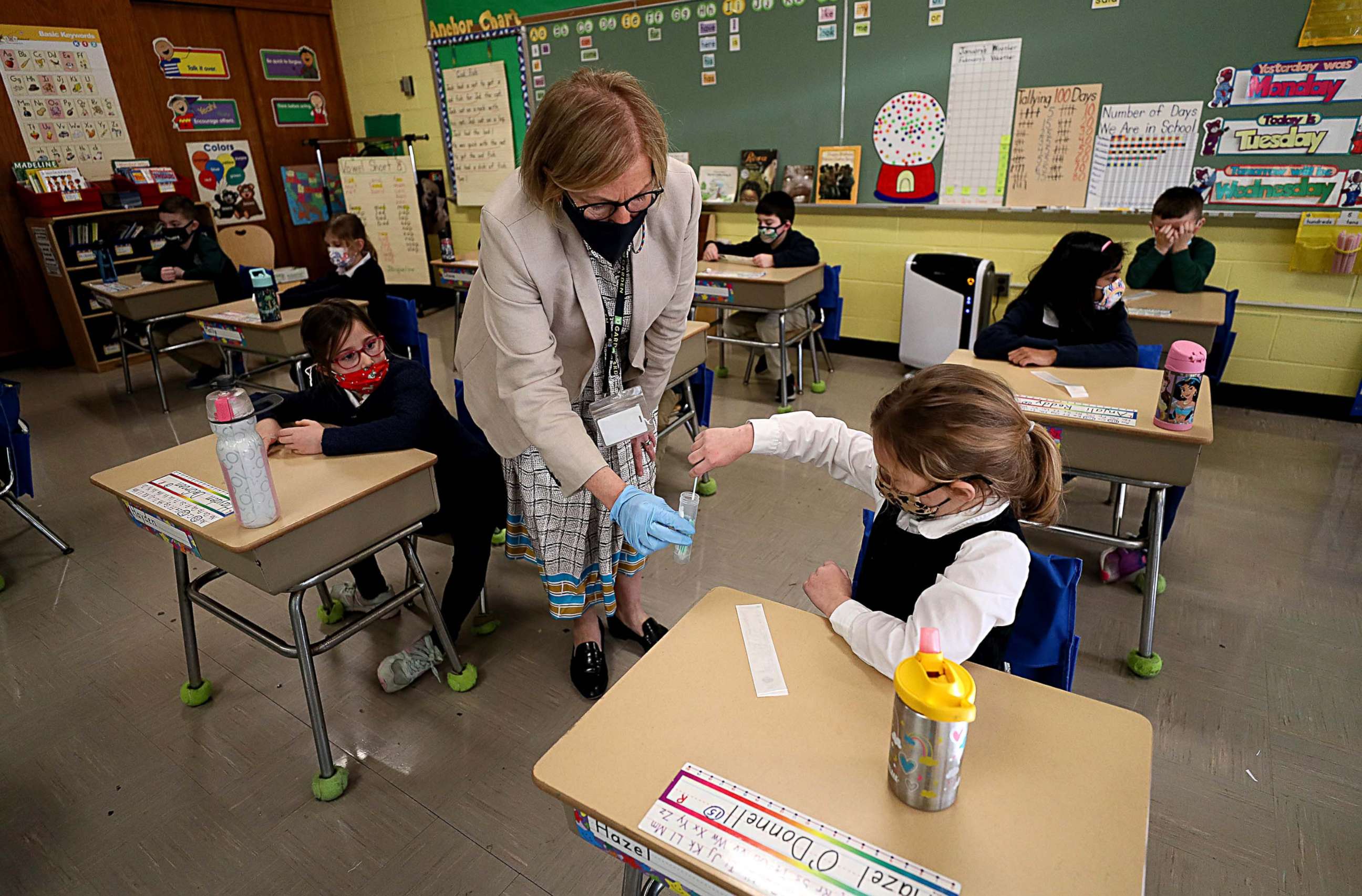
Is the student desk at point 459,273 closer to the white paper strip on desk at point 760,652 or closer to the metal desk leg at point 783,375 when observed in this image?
the metal desk leg at point 783,375

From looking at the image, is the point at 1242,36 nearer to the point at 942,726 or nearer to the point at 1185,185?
the point at 1185,185

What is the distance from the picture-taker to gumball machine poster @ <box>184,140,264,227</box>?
5738 mm

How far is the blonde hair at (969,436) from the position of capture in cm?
97

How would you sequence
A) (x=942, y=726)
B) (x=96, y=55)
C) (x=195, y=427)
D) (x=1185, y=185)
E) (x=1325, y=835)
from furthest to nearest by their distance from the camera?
(x=96, y=55) < (x=195, y=427) < (x=1185, y=185) < (x=1325, y=835) < (x=942, y=726)

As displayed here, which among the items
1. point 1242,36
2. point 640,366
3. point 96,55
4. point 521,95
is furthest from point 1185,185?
point 96,55

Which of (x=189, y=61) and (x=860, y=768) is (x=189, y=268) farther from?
(x=860, y=768)

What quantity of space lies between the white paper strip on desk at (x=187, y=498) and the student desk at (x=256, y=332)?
1.74 meters

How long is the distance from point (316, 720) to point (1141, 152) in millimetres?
4086

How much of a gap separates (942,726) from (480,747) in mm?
1383

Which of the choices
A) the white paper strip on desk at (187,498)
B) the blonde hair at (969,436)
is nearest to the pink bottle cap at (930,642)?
the blonde hair at (969,436)

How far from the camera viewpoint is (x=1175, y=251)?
3.24 meters

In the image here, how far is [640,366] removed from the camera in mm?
1636

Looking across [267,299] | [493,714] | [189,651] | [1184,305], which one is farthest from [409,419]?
[1184,305]

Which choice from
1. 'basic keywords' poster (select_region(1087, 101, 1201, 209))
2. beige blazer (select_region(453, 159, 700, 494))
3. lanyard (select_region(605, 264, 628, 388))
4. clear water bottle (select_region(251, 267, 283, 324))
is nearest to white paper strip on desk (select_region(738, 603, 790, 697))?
beige blazer (select_region(453, 159, 700, 494))
